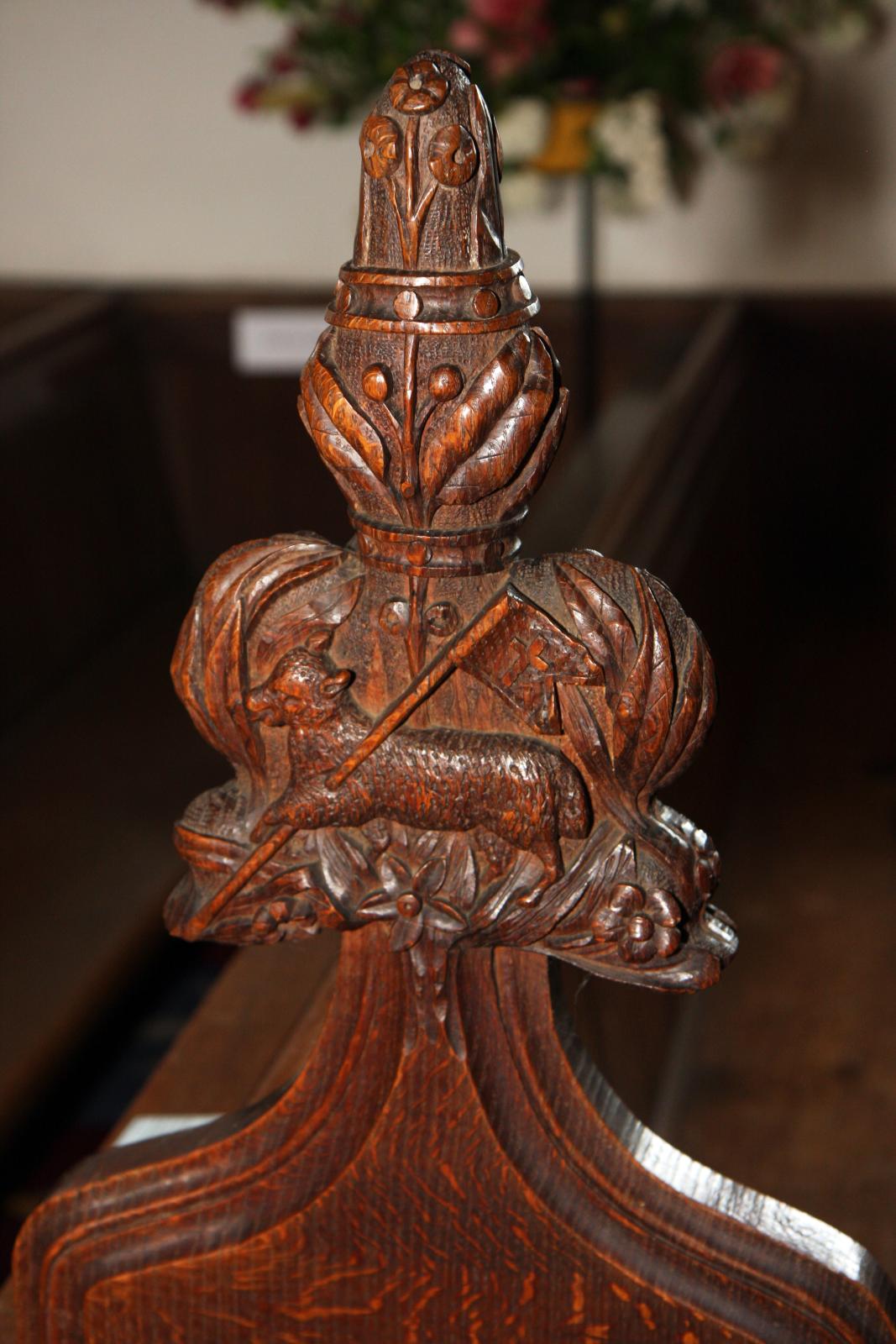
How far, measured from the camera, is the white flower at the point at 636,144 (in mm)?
2746

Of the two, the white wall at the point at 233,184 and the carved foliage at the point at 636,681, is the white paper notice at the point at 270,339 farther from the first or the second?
the carved foliage at the point at 636,681

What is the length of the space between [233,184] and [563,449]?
1005mm

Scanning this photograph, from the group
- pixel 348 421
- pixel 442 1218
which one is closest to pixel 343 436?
pixel 348 421

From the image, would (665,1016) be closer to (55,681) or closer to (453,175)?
(453,175)

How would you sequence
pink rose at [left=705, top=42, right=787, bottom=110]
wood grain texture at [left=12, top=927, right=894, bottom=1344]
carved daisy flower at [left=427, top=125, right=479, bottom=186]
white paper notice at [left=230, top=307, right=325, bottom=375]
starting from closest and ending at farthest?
carved daisy flower at [left=427, top=125, right=479, bottom=186] < wood grain texture at [left=12, top=927, right=894, bottom=1344] < pink rose at [left=705, top=42, right=787, bottom=110] < white paper notice at [left=230, top=307, right=325, bottom=375]

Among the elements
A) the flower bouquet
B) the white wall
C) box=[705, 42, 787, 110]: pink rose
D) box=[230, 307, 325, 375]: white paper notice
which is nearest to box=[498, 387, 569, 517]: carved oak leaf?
the flower bouquet

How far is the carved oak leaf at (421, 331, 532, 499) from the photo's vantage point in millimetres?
549

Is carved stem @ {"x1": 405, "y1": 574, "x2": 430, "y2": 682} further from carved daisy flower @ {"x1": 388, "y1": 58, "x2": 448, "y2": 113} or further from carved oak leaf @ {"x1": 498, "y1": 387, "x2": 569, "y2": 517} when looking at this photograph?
carved daisy flower @ {"x1": 388, "y1": 58, "x2": 448, "y2": 113}

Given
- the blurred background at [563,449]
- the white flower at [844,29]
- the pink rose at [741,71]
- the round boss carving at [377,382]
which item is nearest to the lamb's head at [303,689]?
the round boss carving at [377,382]

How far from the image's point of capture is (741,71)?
2842mm

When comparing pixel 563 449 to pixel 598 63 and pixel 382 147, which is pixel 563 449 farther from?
pixel 382 147

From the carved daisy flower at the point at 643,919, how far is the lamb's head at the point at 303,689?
0.43ft

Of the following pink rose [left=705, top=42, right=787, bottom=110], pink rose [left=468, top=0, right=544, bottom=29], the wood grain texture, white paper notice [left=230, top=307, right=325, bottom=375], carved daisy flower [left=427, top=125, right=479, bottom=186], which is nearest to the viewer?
carved daisy flower [left=427, top=125, right=479, bottom=186]

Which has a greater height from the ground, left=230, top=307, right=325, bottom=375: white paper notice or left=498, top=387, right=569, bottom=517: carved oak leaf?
left=498, top=387, right=569, bottom=517: carved oak leaf
